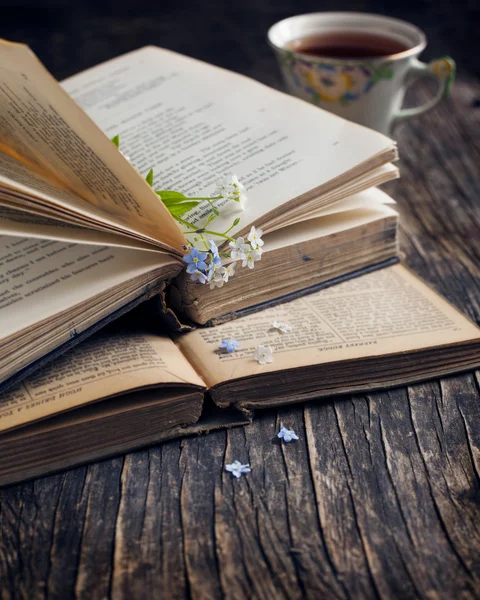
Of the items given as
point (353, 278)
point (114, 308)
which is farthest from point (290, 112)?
point (114, 308)

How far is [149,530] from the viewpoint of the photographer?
2.21ft

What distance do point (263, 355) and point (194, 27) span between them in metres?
1.59

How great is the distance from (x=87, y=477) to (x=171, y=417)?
107 mm

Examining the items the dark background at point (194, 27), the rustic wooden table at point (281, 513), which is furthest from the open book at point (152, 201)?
the dark background at point (194, 27)

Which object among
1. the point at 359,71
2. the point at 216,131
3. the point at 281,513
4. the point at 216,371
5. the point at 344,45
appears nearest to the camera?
the point at 281,513

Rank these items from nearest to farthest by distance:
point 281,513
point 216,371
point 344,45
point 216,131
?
point 281,513, point 216,371, point 216,131, point 344,45

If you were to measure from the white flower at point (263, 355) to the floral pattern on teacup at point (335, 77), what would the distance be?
2.07 ft

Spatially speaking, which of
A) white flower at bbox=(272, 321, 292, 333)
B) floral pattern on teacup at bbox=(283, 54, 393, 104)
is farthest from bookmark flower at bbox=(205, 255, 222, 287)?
floral pattern on teacup at bbox=(283, 54, 393, 104)

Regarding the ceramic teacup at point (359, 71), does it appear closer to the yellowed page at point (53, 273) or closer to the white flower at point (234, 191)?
the white flower at point (234, 191)

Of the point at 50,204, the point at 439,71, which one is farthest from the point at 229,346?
the point at 439,71

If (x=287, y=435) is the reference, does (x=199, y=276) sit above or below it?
above

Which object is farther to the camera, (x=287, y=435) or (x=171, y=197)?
(x=171, y=197)

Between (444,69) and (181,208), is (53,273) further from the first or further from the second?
(444,69)

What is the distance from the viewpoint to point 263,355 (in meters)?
0.81
